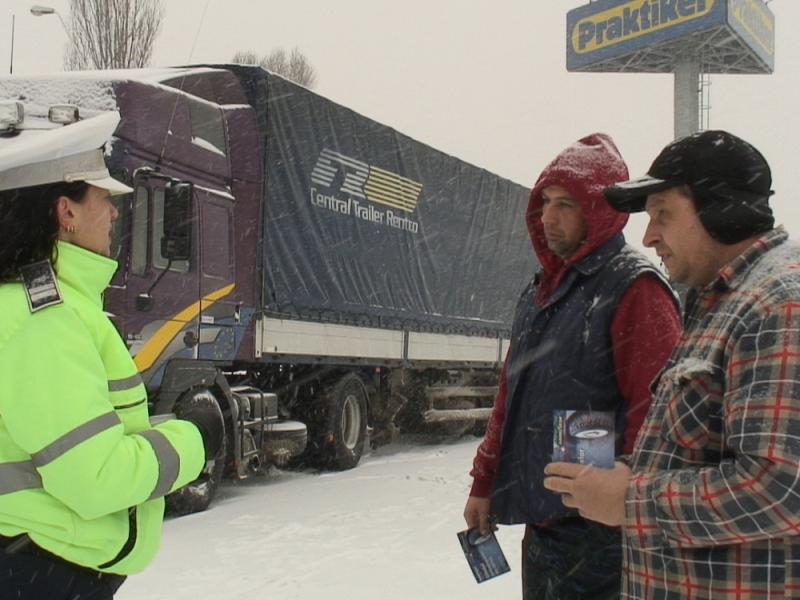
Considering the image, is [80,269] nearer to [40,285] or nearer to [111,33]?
[40,285]

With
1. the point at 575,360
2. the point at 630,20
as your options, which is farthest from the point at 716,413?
the point at 630,20

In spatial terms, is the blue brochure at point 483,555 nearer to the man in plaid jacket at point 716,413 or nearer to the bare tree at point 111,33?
the man in plaid jacket at point 716,413

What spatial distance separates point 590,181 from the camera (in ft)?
9.93

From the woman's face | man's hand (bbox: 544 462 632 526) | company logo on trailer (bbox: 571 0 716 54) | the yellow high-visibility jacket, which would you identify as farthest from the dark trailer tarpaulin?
company logo on trailer (bbox: 571 0 716 54)

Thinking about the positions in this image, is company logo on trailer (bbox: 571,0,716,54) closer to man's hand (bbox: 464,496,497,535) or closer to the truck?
the truck

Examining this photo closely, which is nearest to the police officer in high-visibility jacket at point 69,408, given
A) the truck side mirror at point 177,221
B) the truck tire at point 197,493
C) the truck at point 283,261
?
the truck at point 283,261

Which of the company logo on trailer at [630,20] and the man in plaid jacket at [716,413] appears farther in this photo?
the company logo on trailer at [630,20]

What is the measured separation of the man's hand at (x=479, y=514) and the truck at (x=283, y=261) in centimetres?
389

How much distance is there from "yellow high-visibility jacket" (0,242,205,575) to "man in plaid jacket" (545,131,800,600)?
0.92m

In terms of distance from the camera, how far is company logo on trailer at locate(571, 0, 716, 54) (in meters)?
48.5

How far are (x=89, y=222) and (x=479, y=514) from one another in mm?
1626

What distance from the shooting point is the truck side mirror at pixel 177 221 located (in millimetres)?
7207

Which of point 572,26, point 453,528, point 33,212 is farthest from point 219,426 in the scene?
point 572,26

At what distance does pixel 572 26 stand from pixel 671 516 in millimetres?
55808
